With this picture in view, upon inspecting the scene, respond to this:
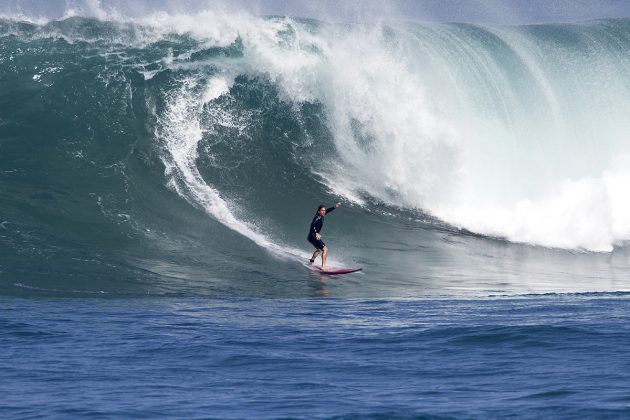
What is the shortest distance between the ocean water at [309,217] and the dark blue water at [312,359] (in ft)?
0.11

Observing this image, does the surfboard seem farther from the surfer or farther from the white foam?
the white foam

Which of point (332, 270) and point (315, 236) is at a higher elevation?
point (315, 236)

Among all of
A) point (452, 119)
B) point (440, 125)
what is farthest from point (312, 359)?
point (452, 119)

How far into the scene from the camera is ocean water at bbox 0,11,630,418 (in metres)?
7.80

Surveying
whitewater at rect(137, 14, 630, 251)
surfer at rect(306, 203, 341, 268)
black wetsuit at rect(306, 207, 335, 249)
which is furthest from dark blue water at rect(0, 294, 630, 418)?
whitewater at rect(137, 14, 630, 251)

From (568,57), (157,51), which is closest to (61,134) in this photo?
(157,51)

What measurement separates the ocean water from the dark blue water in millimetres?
34

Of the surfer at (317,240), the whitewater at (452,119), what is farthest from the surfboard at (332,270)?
the whitewater at (452,119)

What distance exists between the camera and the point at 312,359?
8.47 metres

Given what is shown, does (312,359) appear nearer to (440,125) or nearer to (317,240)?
(317,240)

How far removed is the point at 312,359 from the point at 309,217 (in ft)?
29.6

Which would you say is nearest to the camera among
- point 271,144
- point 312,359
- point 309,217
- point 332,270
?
point 312,359

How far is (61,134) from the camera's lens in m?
17.9

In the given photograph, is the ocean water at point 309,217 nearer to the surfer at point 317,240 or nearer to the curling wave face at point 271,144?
the curling wave face at point 271,144
